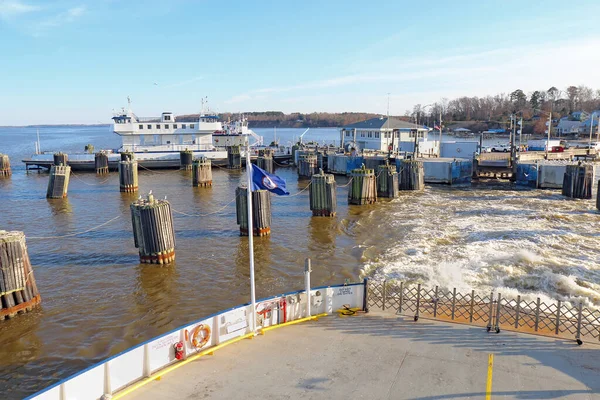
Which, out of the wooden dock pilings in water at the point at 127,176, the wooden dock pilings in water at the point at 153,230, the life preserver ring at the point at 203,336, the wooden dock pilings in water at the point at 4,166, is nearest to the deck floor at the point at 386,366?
the life preserver ring at the point at 203,336

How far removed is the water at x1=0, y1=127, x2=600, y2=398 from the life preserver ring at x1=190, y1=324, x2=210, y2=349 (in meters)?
4.92

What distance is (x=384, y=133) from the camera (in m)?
68.3

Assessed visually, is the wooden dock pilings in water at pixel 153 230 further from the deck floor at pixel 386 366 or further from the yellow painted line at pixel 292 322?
the deck floor at pixel 386 366

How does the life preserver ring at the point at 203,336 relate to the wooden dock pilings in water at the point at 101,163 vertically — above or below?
below

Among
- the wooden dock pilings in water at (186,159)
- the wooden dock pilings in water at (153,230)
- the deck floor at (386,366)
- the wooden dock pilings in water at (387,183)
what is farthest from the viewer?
the wooden dock pilings in water at (186,159)

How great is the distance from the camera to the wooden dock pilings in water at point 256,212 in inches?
1046

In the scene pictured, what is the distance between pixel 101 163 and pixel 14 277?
162 feet

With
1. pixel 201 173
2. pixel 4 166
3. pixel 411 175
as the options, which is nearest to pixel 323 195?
pixel 411 175

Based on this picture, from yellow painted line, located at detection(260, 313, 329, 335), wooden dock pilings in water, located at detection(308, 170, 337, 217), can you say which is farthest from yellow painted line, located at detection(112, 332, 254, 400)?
wooden dock pilings in water, located at detection(308, 170, 337, 217)

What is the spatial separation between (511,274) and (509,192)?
27537mm

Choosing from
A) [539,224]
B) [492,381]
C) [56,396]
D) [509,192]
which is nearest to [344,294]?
[492,381]

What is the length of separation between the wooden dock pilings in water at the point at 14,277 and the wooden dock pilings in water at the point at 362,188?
1025 inches

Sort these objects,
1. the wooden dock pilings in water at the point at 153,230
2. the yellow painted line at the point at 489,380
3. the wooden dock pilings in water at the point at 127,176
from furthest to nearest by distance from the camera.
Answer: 1. the wooden dock pilings in water at the point at 127,176
2. the wooden dock pilings in water at the point at 153,230
3. the yellow painted line at the point at 489,380

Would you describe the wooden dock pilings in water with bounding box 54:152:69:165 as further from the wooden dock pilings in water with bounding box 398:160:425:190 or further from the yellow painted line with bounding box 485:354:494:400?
the yellow painted line with bounding box 485:354:494:400
